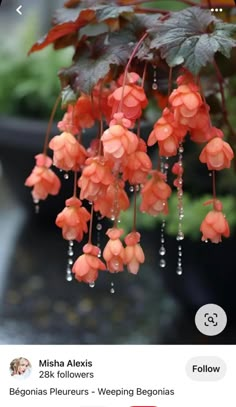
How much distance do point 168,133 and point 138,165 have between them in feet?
0.10

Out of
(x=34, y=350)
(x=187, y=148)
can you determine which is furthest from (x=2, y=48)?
(x=34, y=350)

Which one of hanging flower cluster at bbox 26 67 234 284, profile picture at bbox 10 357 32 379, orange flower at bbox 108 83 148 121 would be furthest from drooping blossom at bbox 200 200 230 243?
profile picture at bbox 10 357 32 379

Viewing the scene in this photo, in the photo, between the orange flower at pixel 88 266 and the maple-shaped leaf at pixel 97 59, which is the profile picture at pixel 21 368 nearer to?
the orange flower at pixel 88 266

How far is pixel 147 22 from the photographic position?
59 cm

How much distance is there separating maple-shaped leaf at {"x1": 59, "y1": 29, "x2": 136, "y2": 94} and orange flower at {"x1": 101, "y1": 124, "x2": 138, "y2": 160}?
56 millimetres

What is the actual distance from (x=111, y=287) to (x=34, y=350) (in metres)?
0.12

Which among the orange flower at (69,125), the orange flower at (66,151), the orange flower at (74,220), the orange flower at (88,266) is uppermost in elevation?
the orange flower at (69,125)

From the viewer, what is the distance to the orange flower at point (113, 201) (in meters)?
0.55

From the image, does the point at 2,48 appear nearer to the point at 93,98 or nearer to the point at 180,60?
the point at 93,98

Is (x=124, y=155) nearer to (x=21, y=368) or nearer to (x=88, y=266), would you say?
(x=88, y=266)

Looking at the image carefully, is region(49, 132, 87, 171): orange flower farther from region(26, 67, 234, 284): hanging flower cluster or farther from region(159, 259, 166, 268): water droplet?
region(159, 259, 166, 268): water droplet

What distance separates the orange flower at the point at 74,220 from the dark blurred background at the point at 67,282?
0.12 meters

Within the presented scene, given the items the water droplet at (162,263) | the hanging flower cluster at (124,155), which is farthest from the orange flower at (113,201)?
the water droplet at (162,263)

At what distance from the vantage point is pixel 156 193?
58 centimetres
